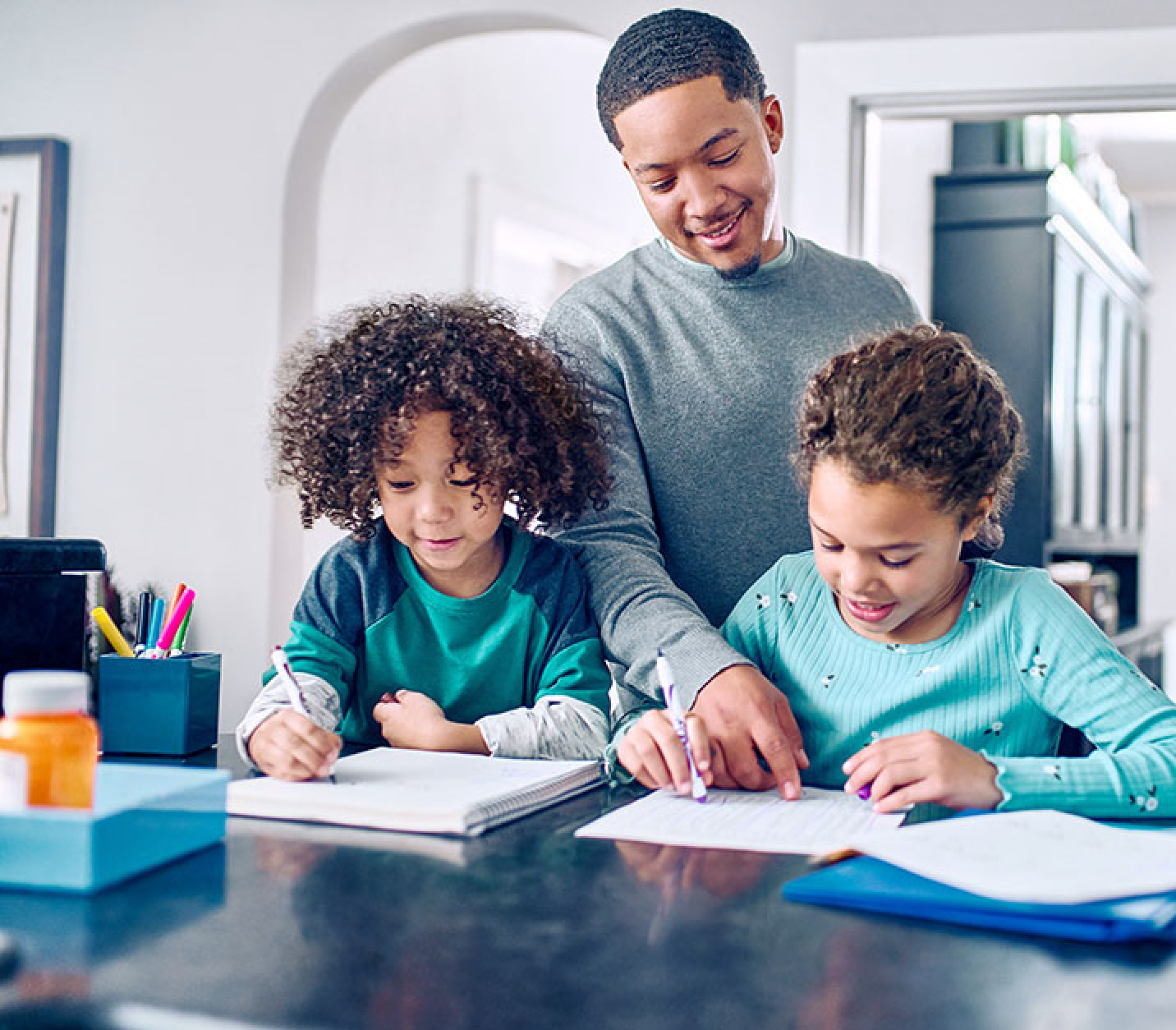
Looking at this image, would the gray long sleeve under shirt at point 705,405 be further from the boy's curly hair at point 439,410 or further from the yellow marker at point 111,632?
the yellow marker at point 111,632

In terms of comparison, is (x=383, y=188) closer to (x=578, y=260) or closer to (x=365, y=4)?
(x=365, y=4)

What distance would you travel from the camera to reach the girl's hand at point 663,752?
1131 mm

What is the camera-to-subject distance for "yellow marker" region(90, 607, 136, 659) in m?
1.35

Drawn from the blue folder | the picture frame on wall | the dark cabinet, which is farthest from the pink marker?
the dark cabinet

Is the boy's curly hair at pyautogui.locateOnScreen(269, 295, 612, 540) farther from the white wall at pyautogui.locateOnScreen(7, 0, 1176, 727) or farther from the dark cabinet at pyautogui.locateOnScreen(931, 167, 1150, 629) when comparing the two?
the dark cabinet at pyautogui.locateOnScreen(931, 167, 1150, 629)

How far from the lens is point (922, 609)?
133 cm

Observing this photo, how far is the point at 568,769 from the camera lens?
1.19 metres

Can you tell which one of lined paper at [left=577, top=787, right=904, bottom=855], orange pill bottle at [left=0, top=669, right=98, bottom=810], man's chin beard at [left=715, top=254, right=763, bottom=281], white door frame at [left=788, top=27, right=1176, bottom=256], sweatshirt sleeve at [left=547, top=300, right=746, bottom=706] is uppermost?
Answer: white door frame at [left=788, top=27, right=1176, bottom=256]

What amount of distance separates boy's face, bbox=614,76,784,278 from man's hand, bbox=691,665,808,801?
1.79 ft

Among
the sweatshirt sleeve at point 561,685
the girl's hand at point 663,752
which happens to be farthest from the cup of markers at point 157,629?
the girl's hand at point 663,752

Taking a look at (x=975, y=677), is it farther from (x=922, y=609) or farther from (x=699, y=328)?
(x=699, y=328)

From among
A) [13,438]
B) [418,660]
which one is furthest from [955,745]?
[13,438]

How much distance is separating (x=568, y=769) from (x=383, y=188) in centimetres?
251

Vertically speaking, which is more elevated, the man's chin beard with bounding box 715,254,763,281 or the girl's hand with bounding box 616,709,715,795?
the man's chin beard with bounding box 715,254,763,281
